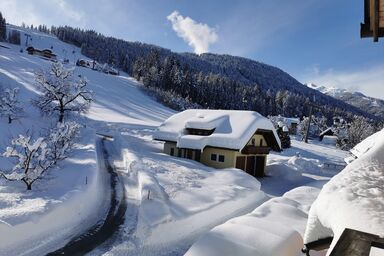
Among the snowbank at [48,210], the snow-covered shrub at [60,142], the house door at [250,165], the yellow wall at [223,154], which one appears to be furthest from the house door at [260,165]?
the snow-covered shrub at [60,142]

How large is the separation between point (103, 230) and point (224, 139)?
18.1 meters

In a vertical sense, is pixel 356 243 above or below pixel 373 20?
below

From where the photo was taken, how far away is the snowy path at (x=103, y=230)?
13234 mm

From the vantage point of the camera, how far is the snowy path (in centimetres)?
1323

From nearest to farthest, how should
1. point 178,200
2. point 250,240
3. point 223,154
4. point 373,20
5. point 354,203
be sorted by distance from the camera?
point 354,203 < point 373,20 < point 250,240 < point 178,200 < point 223,154

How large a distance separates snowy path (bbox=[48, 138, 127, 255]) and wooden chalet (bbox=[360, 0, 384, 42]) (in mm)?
12385

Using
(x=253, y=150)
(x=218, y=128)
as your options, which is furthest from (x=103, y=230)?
(x=253, y=150)

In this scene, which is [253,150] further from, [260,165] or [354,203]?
[354,203]

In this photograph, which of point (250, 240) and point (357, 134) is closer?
point (250, 240)

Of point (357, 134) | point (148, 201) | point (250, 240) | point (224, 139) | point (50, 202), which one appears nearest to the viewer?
point (250, 240)

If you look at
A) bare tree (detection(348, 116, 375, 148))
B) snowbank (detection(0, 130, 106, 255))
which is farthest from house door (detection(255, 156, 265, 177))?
bare tree (detection(348, 116, 375, 148))

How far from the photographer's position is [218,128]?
33406 millimetres

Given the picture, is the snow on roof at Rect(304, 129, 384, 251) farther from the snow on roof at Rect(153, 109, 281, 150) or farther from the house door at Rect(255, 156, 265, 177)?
the house door at Rect(255, 156, 265, 177)

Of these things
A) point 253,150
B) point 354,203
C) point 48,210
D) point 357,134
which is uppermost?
point 354,203
